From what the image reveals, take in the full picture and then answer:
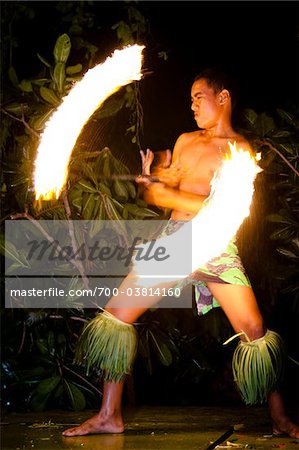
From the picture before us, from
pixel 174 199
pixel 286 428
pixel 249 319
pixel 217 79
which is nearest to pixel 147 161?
pixel 174 199

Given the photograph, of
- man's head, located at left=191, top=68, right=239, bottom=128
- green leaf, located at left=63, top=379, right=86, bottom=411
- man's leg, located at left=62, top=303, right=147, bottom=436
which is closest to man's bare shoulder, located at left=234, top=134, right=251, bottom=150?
man's head, located at left=191, top=68, right=239, bottom=128

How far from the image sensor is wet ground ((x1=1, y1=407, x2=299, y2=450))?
3.67 m

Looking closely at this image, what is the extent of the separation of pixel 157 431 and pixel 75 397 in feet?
2.74

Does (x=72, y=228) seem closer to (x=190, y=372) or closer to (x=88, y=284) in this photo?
(x=88, y=284)

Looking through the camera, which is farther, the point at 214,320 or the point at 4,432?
the point at 214,320

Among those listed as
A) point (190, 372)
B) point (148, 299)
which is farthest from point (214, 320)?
point (148, 299)

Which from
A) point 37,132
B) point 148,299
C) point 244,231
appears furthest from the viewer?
point 244,231

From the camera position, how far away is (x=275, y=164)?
4.86 meters

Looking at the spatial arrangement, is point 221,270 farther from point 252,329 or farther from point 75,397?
point 75,397

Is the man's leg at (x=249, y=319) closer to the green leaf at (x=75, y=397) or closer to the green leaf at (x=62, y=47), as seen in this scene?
the green leaf at (x=75, y=397)

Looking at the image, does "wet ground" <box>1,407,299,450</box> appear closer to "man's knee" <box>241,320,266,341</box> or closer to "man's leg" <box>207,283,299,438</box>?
"man's leg" <box>207,283,299,438</box>

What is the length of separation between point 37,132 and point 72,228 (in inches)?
20.2

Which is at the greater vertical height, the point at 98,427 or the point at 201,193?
the point at 201,193

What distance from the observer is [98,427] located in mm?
3867
